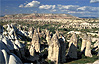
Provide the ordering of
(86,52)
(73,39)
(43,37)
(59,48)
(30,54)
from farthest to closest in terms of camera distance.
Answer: (43,37) < (86,52) < (73,39) < (30,54) < (59,48)

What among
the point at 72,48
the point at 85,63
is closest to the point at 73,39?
the point at 72,48

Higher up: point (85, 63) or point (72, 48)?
Result: point (72, 48)

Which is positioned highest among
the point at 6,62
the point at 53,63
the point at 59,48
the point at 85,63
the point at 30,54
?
the point at 6,62

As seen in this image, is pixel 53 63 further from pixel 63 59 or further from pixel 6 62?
pixel 6 62

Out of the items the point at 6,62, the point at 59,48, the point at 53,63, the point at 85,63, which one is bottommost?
the point at 85,63

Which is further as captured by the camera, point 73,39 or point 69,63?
point 73,39

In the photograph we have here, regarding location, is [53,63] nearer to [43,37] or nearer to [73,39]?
[73,39]

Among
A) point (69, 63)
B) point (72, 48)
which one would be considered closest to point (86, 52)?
point (72, 48)

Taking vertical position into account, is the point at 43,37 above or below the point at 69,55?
above

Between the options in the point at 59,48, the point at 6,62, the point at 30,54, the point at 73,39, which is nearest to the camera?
the point at 6,62
